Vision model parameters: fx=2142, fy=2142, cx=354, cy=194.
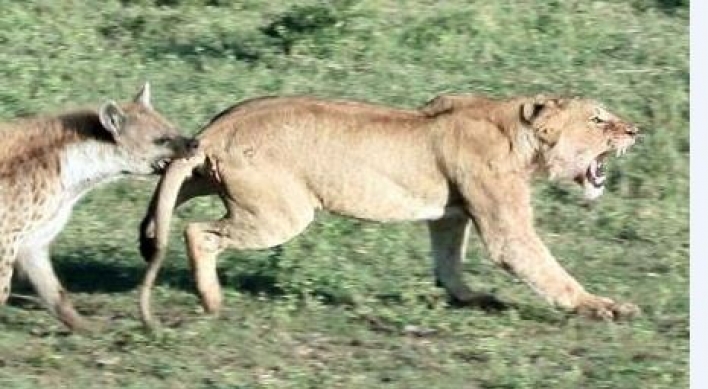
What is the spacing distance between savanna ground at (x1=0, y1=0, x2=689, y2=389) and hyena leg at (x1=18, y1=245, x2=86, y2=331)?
7 cm

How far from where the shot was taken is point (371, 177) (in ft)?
26.4

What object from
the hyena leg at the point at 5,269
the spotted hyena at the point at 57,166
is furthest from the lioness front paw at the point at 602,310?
the hyena leg at the point at 5,269

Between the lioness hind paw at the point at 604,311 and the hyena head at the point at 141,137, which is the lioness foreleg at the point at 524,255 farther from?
the hyena head at the point at 141,137

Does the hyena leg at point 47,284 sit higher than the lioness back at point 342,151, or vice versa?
the lioness back at point 342,151

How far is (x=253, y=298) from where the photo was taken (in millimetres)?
8156

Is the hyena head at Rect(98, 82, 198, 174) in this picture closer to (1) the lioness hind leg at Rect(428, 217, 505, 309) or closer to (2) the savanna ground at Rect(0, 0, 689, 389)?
Answer: (2) the savanna ground at Rect(0, 0, 689, 389)

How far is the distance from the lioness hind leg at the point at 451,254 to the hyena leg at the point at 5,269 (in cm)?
167

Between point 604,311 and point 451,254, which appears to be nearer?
point 604,311

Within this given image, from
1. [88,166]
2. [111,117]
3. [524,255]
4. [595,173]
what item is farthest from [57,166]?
[595,173]

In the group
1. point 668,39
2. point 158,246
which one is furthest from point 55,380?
point 668,39

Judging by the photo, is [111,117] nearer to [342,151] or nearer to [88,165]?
[88,165]

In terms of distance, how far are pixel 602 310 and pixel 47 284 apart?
2.05 metres

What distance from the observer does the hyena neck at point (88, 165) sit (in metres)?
7.91

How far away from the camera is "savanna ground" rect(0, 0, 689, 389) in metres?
7.38
